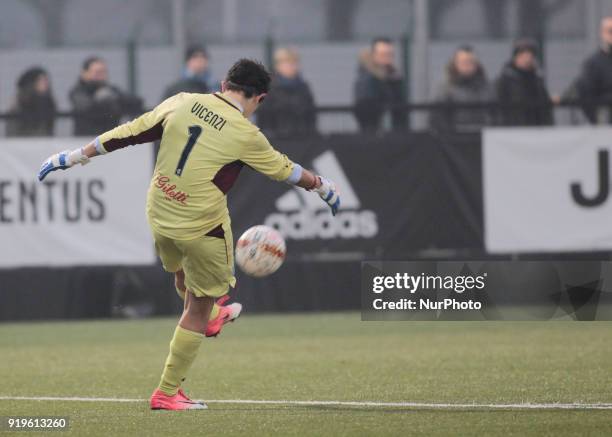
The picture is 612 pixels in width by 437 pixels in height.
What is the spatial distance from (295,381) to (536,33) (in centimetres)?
972

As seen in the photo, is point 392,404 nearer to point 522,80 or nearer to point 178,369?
point 178,369

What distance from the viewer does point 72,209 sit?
16938 millimetres

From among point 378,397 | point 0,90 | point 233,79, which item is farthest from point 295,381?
point 0,90

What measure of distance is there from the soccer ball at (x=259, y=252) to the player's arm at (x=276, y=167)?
2.31 ft

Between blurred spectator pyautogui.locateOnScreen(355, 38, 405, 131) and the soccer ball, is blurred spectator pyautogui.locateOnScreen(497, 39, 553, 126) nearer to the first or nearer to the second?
blurred spectator pyautogui.locateOnScreen(355, 38, 405, 131)

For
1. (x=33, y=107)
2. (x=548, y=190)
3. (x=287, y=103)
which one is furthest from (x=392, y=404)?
(x=33, y=107)

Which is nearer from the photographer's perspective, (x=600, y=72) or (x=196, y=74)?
(x=196, y=74)

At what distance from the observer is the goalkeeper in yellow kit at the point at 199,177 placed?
9367 mm

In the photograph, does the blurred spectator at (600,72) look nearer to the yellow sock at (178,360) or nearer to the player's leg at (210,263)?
the player's leg at (210,263)

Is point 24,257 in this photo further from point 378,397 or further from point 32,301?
point 378,397

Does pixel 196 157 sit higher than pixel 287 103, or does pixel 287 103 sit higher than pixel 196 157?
pixel 196 157

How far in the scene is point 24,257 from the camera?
1694 centimetres

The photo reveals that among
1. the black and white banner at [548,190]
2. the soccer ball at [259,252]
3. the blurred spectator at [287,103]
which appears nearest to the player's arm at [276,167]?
the soccer ball at [259,252]

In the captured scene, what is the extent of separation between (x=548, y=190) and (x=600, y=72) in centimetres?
178
